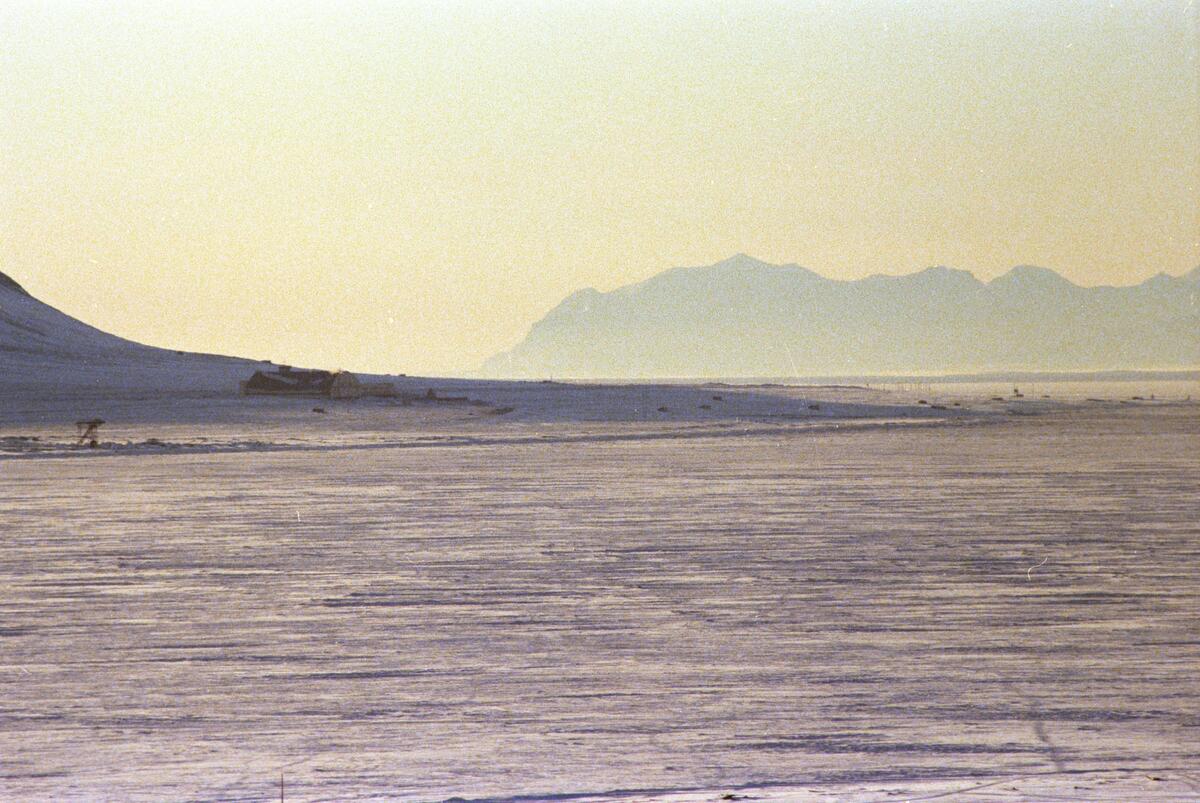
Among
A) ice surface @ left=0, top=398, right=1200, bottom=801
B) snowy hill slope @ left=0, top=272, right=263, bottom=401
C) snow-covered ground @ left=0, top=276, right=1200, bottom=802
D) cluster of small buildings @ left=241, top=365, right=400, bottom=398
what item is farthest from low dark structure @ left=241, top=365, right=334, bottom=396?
ice surface @ left=0, top=398, right=1200, bottom=801

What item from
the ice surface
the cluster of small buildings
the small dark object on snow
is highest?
the cluster of small buildings

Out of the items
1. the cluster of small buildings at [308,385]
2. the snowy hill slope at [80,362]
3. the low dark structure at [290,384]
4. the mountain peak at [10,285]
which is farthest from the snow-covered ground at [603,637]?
the mountain peak at [10,285]

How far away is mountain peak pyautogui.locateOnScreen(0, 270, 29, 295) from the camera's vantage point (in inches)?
→ 5221

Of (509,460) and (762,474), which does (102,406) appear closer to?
(509,460)

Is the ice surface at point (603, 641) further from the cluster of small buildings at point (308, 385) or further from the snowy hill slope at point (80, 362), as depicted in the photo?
the snowy hill slope at point (80, 362)

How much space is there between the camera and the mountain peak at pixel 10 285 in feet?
435

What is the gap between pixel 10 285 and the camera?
135500mm

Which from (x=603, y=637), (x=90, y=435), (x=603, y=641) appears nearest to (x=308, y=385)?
(x=90, y=435)

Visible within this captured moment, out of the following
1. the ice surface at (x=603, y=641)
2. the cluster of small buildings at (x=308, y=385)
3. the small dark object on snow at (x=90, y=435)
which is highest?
the cluster of small buildings at (x=308, y=385)

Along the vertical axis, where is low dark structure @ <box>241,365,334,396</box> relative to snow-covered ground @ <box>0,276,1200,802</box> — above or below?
above

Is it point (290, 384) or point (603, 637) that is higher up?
point (290, 384)

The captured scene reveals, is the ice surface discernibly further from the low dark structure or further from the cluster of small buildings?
the low dark structure

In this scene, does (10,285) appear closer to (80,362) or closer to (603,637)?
(80,362)

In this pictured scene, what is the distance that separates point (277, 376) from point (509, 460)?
43.3m
